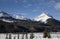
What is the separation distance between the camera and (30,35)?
22672mm

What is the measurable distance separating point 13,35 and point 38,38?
9.87 ft

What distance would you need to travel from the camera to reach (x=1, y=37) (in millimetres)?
23234

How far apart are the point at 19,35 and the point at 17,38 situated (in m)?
0.43

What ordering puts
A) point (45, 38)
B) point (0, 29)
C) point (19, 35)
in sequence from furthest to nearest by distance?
point (0, 29)
point (19, 35)
point (45, 38)

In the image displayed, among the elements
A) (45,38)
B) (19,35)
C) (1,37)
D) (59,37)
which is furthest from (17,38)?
(59,37)

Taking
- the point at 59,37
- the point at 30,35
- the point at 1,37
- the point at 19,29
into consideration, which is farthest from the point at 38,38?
the point at 19,29

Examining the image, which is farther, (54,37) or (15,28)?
(15,28)

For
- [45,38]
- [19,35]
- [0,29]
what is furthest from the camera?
[0,29]

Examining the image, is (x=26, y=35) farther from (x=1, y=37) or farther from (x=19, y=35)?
(x=1, y=37)

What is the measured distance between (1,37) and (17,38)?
1.88 m

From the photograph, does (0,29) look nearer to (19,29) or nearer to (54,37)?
(19,29)

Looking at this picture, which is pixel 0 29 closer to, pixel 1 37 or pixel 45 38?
pixel 1 37

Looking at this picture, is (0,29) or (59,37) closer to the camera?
(59,37)

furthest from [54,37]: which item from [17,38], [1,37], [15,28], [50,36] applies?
[15,28]
